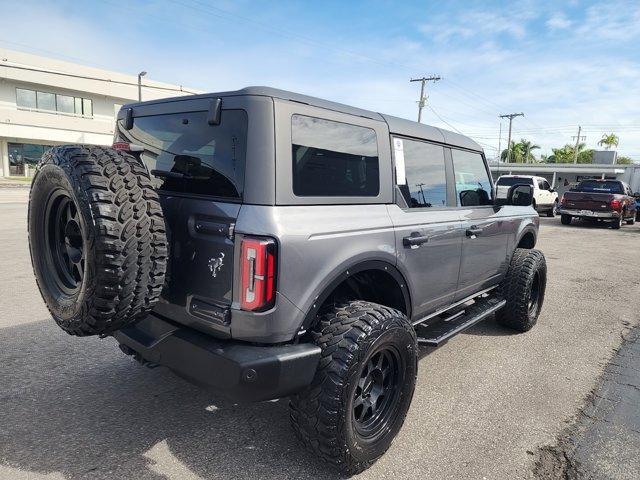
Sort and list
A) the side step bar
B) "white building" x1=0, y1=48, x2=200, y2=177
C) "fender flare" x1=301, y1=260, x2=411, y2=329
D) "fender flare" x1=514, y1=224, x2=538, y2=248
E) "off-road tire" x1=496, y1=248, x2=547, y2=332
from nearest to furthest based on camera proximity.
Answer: "fender flare" x1=301, y1=260, x2=411, y2=329 → the side step bar → "off-road tire" x1=496, y1=248, x2=547, y2=332 → "fender flare" x1=514, y1=224, x2=538, y2=248 → "white building" x1=0, y1=48, x2=200, y2=177

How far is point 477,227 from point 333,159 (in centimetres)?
185

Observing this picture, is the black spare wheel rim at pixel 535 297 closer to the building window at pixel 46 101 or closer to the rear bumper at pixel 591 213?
the rear bumper at pixel 591 213

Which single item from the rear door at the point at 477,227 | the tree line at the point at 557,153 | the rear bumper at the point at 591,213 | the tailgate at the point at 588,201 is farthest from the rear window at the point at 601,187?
the tree line at the point at 557,153

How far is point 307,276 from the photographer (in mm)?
2316

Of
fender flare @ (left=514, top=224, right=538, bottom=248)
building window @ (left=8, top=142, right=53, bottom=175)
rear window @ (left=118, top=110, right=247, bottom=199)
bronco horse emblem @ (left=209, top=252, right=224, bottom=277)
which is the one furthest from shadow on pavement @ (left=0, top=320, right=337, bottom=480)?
building window @ (left=8, top=142, right=53, bottom=175)

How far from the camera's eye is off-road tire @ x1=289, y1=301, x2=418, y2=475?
2328mm

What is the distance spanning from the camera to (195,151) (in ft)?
8.43

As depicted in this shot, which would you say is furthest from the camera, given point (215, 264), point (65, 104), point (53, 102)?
point (65, 104)

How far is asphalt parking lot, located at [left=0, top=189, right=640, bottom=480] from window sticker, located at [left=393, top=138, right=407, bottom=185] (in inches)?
64.0

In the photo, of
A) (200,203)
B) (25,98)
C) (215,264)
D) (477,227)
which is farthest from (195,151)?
(25,98)

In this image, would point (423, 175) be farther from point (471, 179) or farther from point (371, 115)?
point (471, 179)

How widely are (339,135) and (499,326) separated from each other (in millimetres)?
3543

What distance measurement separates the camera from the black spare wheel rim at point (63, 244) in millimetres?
2432

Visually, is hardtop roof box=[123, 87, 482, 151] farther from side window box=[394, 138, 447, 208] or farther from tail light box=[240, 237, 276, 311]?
tail light box=[240, 237, 276, 311]
